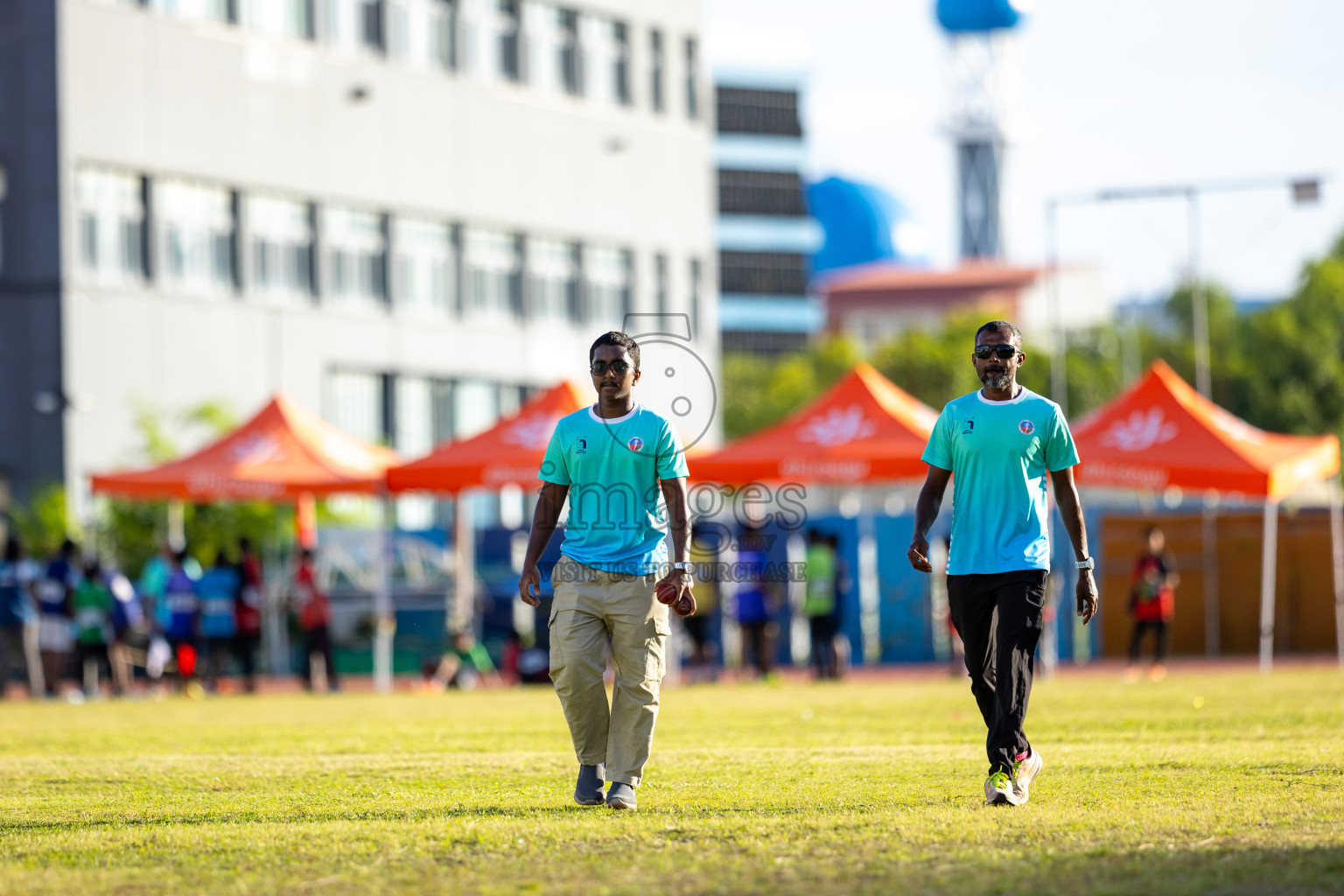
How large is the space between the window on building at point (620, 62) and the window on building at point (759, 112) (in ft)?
149

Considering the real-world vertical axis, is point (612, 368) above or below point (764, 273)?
below

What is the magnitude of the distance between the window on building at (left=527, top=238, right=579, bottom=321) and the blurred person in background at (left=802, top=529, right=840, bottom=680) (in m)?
21.9

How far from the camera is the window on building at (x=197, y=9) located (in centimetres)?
3622

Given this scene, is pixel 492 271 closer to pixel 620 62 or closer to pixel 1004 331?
pixel 620 62

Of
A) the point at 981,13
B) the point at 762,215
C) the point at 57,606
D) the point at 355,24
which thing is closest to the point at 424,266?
the point at 355,24

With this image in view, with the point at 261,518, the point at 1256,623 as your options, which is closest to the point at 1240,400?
the point at 1256,623

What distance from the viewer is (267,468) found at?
2492 cm

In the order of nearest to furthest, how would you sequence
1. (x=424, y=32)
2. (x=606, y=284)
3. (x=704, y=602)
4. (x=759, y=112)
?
(x=704, y=602) → (x=424, y=32) → (x=606, y=284) → (x=759, y=112)

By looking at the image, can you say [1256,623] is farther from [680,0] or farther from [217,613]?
[680,0]

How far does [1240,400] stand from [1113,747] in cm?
4956

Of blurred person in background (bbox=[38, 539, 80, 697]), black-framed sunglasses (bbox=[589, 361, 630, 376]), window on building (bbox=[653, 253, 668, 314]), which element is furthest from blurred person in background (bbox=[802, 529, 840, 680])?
window on building (bbox=[653, 253, 668, 314])

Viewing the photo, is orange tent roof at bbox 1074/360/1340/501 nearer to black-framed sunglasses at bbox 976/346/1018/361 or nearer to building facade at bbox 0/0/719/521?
black-framed sunglasses at bbox 976/346/1018/361

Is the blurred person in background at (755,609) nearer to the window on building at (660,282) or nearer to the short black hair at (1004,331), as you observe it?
the short black hair at (1004,331)

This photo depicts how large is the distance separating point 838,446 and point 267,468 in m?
7.04
